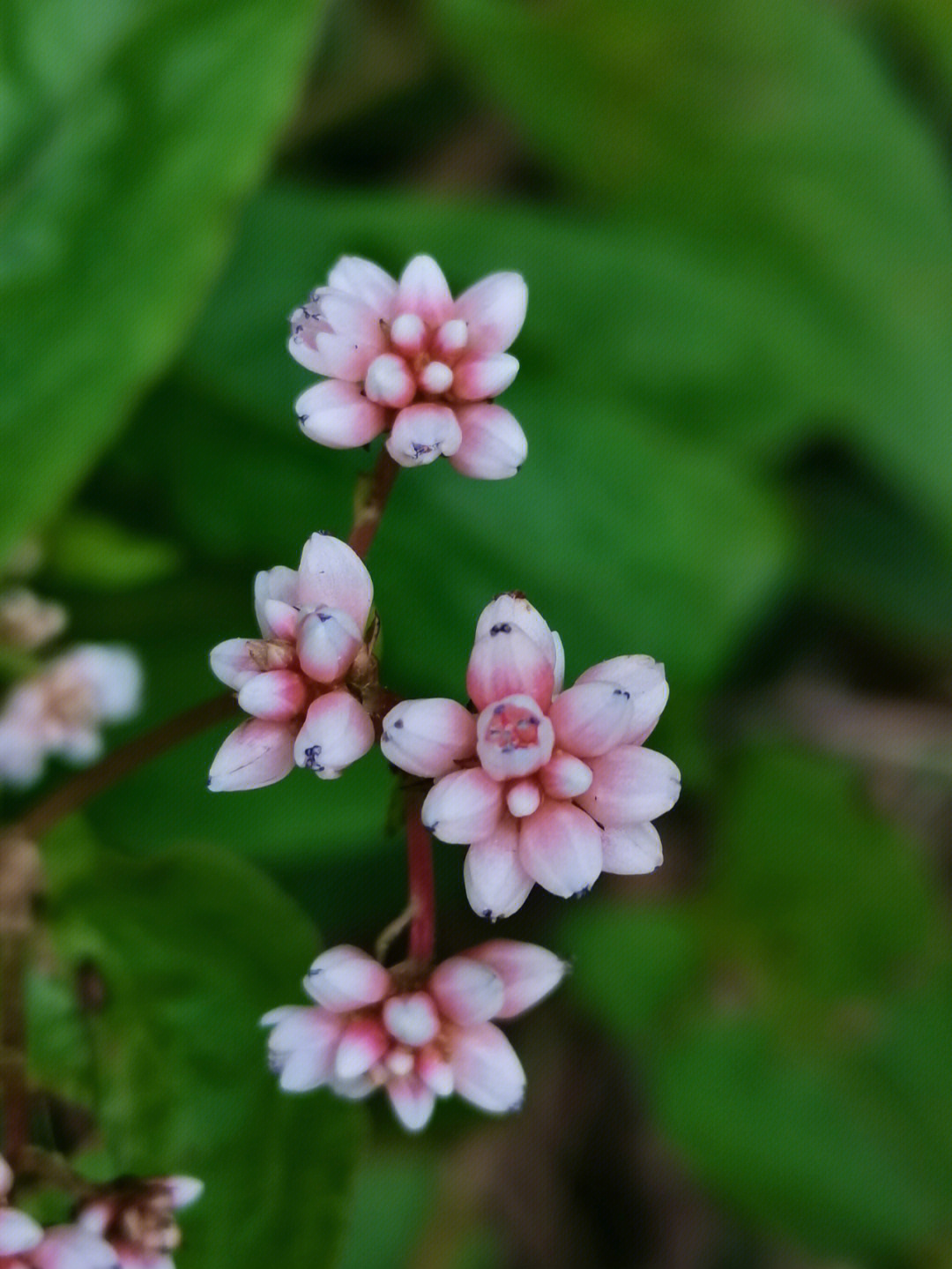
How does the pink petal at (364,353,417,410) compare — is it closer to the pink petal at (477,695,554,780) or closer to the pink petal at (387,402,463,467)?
the pink petal at (387,402,463,467)

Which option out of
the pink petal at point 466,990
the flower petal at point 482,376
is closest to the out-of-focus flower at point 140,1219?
the pink petal at point 466,990

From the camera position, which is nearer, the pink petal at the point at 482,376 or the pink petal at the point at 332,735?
the pink petal at the point at 332,735

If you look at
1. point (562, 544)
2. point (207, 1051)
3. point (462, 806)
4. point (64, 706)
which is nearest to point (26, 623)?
point (64, 706)

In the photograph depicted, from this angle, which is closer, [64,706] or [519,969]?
[519,969]

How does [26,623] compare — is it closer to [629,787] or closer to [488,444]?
[488,444]

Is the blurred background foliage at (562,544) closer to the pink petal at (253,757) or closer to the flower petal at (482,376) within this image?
the pink petal at (253,757)

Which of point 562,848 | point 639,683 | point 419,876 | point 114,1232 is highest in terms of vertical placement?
point 639,683
